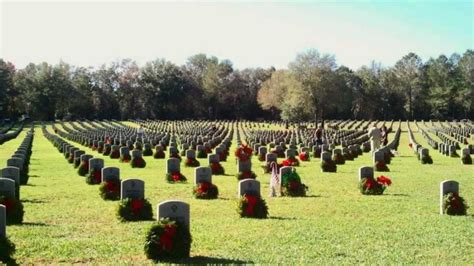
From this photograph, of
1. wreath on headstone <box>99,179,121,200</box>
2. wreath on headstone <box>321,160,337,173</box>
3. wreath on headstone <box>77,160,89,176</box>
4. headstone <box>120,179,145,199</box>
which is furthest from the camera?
wreath on headstone <box>321,160,337,173</box>

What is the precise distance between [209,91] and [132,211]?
12071 centimetres

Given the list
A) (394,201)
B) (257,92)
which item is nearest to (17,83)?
(257,92)

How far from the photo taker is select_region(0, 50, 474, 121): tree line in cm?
12600

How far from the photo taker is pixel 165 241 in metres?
12.4

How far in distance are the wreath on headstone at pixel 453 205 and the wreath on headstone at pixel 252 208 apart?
5233 millimetres

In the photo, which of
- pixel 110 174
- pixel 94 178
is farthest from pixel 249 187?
pixel 94 178

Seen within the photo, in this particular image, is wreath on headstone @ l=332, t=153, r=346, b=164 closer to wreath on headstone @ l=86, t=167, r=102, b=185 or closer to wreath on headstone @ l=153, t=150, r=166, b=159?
wreath on headstone @ l=153, t=150, r=166, b=159

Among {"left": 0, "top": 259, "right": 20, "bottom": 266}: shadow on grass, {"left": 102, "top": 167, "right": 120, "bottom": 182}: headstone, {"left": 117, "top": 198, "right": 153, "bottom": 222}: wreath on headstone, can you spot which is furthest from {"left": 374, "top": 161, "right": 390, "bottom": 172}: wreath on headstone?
{"left": 0, "top": 259, "right": 20, "bottom": 266}: shadow on grass

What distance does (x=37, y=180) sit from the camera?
3011 cm

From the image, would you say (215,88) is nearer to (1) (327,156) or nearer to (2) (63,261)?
(1) (327,156)

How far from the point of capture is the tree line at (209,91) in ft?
413

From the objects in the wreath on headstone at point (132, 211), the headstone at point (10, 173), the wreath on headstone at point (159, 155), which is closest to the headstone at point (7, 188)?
the wreath on headstone at point (132, 211)

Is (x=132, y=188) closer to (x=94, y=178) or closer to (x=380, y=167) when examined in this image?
(x=94, y=178)

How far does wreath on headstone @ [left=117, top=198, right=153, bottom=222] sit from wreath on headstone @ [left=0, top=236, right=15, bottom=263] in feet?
17.1
